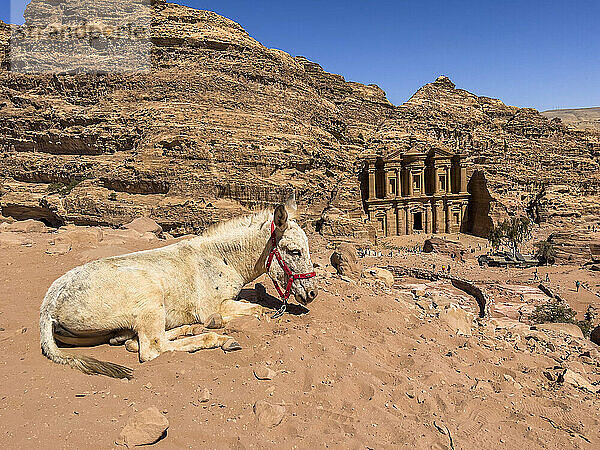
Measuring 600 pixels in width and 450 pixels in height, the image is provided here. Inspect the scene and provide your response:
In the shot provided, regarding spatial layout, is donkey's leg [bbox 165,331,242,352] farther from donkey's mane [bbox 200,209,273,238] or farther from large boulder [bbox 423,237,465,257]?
large boulder [bbox 423,237,465,257]

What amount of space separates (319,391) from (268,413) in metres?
0.64

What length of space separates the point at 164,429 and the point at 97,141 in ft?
110

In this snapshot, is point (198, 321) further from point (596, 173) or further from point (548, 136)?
point (548, 136)

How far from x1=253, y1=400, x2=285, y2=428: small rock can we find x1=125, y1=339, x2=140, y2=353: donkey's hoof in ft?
5.67

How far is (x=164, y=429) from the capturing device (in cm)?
263

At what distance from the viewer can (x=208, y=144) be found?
30.2m

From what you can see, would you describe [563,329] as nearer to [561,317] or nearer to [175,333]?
[561,317]

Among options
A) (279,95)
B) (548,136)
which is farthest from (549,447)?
(548,136)

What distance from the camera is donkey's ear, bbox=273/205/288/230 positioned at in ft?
16.0

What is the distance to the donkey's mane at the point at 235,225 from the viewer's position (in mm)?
5406

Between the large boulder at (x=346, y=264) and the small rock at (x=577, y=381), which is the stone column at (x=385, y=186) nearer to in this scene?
the large boulder at (x=346, y=264)

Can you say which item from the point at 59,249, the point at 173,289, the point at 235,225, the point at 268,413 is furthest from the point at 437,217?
the point at 268,413

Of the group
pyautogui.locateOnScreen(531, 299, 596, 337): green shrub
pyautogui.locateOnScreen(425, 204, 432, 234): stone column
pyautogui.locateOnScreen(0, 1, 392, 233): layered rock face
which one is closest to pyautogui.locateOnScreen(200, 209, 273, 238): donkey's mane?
pyautogui.locateOnScreen(531, 299, 596, 337): green shrub

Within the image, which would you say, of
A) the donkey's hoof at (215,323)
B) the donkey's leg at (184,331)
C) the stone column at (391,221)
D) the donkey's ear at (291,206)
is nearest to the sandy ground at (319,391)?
the donkey's hoof at (215,323)
